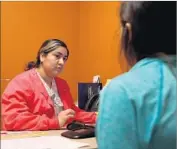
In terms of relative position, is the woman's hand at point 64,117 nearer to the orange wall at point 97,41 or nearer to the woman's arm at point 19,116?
the woman's arm at point 19,116

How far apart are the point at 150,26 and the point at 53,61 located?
1.80 meters

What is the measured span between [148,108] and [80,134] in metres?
1.05

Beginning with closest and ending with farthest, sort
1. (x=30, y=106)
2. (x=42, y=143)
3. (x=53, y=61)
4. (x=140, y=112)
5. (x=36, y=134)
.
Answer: (x=140, y=112), (x=42, y=143), (x=36, y=134), (x=30, y=106), (x=53, y=61)

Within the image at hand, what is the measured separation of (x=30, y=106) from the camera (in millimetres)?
2139

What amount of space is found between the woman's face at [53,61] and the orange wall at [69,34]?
0.59 meters

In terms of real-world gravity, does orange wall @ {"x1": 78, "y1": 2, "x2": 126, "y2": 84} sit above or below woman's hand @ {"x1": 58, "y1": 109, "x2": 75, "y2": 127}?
above

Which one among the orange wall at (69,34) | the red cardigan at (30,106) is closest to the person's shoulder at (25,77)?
the red cardigan at (30,106)

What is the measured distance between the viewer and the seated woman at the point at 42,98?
196cm

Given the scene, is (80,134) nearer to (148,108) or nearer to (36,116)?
(36,116)

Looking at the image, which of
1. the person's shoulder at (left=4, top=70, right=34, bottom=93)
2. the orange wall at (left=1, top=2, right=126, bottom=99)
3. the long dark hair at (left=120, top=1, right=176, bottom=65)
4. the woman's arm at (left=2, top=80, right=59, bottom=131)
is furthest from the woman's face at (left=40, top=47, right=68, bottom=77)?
the long dark hair at (left=120, top=1, right=176, bottom=65)

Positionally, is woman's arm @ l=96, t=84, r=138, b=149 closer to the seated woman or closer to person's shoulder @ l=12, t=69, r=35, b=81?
the seated woman

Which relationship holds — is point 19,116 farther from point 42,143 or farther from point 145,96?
point 145,96

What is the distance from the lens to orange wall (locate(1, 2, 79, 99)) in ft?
10.1

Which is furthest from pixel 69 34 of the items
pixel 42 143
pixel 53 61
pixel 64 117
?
pixel 42 143
